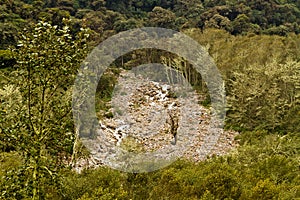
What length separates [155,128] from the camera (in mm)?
22422

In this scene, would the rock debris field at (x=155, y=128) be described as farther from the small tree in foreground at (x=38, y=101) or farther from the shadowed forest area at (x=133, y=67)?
the small tree in foreground at (x=38, y=101)

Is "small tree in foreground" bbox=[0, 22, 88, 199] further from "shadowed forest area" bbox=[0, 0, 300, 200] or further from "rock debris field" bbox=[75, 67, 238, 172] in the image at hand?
"rock debris field" bbox=[75, 67, 238, 172]

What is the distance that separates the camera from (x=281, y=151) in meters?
15.4

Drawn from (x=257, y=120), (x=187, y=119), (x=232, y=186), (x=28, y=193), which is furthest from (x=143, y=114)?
(x=28, y=193)

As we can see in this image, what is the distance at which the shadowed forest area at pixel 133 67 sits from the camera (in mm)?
6371

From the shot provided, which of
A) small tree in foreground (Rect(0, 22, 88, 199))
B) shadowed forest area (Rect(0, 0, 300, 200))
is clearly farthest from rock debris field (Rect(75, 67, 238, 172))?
small tree in foreground (Rect(0, 22, 88, 199))

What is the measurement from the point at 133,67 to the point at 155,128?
12.1m

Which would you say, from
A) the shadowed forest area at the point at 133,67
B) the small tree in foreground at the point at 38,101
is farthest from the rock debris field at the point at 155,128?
the small tree in foreground at the point at 38,101

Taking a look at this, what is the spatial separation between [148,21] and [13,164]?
124 ft

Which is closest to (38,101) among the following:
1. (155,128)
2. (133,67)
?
(155,128)

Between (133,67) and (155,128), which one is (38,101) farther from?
(133,67)

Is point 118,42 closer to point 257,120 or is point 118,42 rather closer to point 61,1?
point 257,120

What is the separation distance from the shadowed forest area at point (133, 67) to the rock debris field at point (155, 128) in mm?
955

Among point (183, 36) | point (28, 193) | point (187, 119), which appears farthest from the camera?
point (183, 36)
